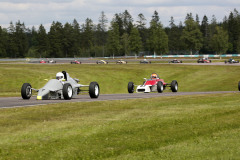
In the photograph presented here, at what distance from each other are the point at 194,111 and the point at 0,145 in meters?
8.43

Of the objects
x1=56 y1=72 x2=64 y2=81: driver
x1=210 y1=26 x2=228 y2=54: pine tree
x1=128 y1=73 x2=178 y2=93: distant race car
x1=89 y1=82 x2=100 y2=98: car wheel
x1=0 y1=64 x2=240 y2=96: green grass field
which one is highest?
x1=210 y1=26 x2=228 y2=54: pine tree

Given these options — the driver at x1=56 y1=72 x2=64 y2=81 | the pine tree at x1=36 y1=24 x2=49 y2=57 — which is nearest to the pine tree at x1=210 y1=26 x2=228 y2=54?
the pine tree at x1=36 y1=24 x2=49 y2=57

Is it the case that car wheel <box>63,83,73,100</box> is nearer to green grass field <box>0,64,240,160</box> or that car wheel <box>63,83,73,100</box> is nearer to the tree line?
green grass field <box>0,64,240,160</box>

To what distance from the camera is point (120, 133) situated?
436 inches

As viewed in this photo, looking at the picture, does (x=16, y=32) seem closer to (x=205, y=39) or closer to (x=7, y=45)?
(x=7, y=45)

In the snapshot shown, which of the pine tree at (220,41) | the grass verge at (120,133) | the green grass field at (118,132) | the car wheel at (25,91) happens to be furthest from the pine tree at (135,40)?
the grass verge at (120,133)

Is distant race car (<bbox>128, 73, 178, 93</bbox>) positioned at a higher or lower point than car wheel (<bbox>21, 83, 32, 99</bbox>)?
lower

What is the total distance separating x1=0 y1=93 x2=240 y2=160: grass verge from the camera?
348 inches

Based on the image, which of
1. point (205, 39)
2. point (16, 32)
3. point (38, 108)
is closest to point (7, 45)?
point (16, 32)

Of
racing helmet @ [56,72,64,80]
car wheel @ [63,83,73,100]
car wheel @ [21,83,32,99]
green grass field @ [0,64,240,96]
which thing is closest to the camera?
car wheel @ [63,83,73,100]

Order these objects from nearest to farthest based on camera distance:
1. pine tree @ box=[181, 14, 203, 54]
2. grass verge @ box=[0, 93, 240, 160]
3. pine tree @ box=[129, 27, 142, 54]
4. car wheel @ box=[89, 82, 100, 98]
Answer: grass verge @ box=[0, 93, 240, 160] → car wheel @ box=[89, 82, 100, 98] → pine tree @ box=[129, 27, 142, 54] → pine tree @ box=[181, 14, 203, 54]

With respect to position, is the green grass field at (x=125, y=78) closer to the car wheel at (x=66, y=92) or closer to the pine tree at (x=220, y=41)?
the car wheel at (x=66, y=92)

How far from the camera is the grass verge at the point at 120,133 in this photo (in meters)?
8.85

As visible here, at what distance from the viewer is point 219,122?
12789mm
